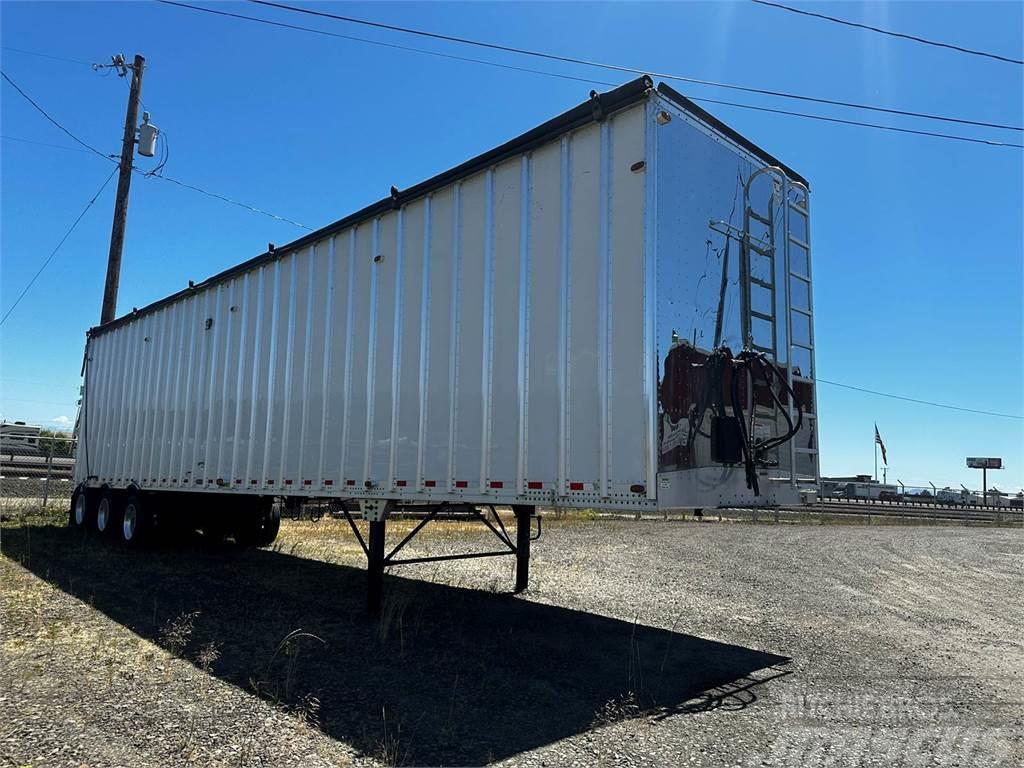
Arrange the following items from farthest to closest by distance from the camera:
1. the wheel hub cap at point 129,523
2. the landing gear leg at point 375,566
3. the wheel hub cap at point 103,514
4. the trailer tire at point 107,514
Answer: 1. the wheel hub cap at point 103,514
2. the trailer tire at point 107,514
3. the wheel hub cap at point 129,523
4. the landing gear leg at point 375,566

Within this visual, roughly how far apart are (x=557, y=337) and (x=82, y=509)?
44.2 ft

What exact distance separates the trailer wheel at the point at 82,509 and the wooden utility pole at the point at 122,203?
4.31 metres

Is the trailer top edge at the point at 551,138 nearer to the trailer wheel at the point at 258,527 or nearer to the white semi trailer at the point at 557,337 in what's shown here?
the white semi trailer at the point at 557,337

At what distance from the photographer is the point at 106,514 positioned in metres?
13.9

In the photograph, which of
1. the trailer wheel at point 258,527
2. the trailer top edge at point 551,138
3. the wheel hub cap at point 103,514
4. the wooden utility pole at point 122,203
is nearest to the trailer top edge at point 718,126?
the trailer top edge at point 551,138

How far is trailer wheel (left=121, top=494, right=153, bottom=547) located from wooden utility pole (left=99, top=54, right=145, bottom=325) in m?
6.57

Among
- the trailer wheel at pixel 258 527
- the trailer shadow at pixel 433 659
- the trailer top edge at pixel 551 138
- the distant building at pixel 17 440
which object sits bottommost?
the trailer shadow at pixel 433 659

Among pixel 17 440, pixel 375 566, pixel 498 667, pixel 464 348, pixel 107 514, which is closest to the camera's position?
pixel 498 667

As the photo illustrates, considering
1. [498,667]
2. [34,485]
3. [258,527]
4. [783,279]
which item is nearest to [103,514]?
[258,527]

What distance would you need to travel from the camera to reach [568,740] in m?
4.39

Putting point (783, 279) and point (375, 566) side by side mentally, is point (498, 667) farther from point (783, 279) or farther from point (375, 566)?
point (783, 279)

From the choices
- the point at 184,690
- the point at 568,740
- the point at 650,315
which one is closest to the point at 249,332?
the point at 184,690

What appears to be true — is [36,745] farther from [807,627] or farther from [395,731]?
[807,627]

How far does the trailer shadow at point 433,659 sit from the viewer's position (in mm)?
4602
